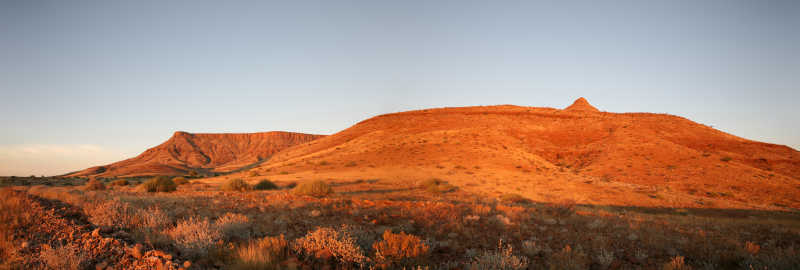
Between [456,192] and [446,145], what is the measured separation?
1731cm

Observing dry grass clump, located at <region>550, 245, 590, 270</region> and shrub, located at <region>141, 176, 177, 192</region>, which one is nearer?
dry grass clump, located at <region>550, 245, 590, 270</region>

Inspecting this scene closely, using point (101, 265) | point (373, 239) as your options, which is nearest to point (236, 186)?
point (101, 265)

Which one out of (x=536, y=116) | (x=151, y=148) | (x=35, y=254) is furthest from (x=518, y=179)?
(x=151, y=148)

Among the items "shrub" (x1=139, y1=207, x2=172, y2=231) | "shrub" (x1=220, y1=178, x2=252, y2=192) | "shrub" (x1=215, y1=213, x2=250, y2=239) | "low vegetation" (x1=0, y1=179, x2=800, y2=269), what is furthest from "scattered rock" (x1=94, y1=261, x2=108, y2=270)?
"shrub" (x1=220, y1=178, x2=252, y2=192)

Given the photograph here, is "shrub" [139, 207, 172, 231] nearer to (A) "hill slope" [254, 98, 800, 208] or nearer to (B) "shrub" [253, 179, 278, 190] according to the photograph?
(B) "shrub" [253, 179, 278, 190]

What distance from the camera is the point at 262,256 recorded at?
414cm

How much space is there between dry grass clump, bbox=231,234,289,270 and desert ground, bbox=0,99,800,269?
0.03 metres

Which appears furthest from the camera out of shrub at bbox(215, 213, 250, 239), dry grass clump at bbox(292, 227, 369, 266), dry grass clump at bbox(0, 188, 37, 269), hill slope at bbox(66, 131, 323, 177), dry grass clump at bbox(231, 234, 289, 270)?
hill slope at bbox(66, 131, 323, 177)

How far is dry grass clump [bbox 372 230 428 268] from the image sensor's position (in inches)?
172

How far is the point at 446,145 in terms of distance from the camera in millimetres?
33812

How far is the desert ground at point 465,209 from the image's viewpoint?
4.58 metres

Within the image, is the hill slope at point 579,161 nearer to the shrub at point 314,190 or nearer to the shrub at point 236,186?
the shrub at point 236,186

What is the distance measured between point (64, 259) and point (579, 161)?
34.7m

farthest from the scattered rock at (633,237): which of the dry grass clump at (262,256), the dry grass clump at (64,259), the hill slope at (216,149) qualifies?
the hill slope at (216,149)
